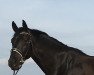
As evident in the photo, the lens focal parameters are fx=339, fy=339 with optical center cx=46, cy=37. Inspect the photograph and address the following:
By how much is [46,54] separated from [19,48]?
98 centimetres

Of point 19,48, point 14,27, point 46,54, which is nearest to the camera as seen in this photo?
point 19,48

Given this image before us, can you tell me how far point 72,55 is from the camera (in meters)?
11.6

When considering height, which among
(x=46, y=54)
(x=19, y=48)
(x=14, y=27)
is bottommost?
(x=46, y=54)

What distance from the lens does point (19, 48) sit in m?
11.7

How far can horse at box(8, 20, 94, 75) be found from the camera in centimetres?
1138

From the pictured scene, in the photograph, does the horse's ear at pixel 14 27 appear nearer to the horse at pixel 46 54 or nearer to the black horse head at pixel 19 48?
the horse at pixel 46 54

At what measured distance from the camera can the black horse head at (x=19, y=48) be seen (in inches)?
461

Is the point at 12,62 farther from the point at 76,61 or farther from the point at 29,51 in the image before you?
the point at 76,61

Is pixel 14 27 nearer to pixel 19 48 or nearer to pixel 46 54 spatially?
pixel 19 48

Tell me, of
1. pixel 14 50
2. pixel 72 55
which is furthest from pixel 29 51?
pixel 72 55

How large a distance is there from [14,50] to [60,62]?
1.64m

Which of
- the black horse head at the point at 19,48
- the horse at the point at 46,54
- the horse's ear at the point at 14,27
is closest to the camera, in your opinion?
the horse at the point at 46,54

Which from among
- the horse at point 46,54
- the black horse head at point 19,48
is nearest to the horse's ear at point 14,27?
the horse at point 46,54

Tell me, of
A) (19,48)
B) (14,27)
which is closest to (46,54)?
(19,48)
